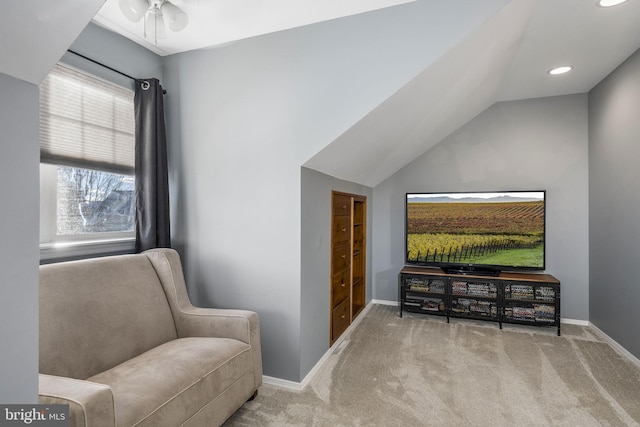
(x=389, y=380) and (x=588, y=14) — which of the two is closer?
(x=588, y=14)

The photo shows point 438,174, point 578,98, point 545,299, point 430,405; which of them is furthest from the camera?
point 438,174

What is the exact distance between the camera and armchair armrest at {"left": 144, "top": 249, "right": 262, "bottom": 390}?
2203 millimetres

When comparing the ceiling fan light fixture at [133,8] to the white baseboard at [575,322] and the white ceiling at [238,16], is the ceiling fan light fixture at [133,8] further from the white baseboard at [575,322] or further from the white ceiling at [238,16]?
the white baseboard at [575,322]

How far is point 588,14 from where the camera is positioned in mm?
2330

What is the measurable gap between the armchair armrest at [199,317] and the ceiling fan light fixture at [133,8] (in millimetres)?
1508

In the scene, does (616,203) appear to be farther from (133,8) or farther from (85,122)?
(85,122)

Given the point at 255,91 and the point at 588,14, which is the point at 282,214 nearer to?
the point at 255,91

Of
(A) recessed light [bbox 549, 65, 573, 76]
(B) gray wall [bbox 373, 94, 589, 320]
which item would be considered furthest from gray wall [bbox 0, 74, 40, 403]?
(B) gray wall [bbox 373, 94, 589, 320]

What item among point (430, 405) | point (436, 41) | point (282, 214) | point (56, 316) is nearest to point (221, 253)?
point (282, 214)

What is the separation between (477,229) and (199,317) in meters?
3.26

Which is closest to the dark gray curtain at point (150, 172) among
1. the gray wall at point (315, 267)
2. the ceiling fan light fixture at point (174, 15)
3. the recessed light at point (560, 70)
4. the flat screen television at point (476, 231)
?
the ceiling fan light fixture at point (174, 15)

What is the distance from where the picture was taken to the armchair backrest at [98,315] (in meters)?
1.73

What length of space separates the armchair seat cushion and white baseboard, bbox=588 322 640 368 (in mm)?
3074

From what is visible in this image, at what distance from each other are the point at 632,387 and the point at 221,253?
10.4 feet
